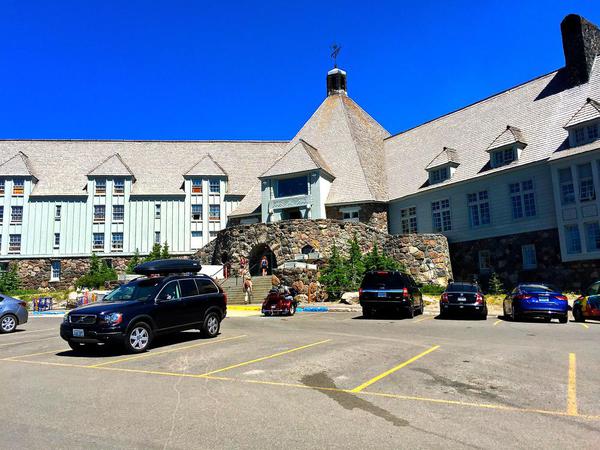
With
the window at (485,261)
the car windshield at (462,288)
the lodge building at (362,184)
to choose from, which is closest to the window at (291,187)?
the lodge building at (362,184)

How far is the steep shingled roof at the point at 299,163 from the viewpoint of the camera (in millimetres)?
37031

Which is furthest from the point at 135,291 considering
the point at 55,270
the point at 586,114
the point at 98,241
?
the point at 55,270

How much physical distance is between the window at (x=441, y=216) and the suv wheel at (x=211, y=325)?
23853 millimetres

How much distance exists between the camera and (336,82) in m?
47.3

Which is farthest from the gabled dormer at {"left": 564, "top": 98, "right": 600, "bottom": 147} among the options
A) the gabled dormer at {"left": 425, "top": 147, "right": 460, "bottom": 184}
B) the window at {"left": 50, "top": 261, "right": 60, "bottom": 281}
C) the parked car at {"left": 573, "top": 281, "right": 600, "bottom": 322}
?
the window at {"left": 50, "top": 261, "right": 60, "bottom": 281}

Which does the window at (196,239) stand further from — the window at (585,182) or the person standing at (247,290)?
the window at (585,182)

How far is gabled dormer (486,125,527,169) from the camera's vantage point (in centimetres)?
3017

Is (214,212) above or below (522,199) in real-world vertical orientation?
above

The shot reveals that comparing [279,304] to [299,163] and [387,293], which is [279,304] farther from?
[299,163]

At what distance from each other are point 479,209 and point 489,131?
265 inches

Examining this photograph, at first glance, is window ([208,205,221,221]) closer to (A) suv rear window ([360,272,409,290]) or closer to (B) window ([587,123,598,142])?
(A) suv rear window ([360,272,409,290])

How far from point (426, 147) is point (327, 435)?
36.3 meters

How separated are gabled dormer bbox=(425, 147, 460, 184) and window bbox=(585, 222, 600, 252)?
10112mm

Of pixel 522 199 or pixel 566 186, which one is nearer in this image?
pixel 566 186
